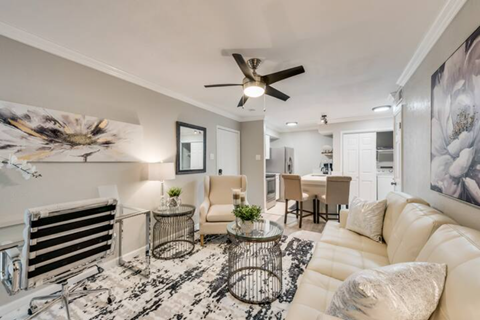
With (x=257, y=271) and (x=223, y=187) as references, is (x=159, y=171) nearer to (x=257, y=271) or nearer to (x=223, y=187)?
(x=223, y=187)

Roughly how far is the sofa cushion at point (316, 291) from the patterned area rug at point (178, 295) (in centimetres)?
55

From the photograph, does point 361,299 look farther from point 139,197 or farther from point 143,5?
point 139,197

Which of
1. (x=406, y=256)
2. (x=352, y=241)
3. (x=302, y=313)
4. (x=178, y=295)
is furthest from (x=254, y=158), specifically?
(x=302, y=313)

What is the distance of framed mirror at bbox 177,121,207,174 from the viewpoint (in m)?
3.41

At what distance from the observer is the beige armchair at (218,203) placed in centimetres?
298

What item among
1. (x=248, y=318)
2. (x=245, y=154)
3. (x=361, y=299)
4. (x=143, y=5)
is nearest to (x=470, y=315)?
(x=361, y=299)

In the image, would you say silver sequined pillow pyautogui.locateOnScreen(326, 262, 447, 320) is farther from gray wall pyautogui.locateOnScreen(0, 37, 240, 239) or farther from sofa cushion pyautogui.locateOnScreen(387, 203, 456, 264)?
gray wall pyautogui.locateOnScreen(0, 37, 240, 239)

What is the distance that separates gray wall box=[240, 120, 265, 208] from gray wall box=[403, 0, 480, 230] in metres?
2.79

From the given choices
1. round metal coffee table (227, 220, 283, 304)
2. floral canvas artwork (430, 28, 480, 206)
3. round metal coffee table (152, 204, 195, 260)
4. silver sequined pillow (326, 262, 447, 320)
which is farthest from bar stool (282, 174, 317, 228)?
silver sequined pillow (326, 262, 447, 320)

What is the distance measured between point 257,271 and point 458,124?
7.17ft

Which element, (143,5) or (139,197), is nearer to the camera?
(143,5)

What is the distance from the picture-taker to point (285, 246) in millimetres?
2953

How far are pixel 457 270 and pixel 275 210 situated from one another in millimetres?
4383

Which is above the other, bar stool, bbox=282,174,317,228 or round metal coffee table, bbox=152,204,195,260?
bar stool, bbox=282,174,317,228
